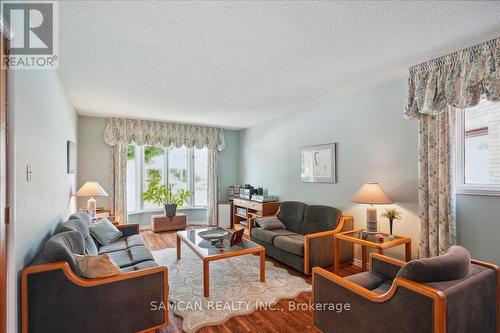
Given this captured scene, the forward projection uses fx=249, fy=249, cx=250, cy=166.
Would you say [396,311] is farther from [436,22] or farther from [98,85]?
[98,85]

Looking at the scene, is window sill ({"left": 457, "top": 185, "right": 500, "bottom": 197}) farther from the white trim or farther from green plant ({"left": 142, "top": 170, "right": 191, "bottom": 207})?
green plant ({"left": 142, "top": 170, "right": 191, "bottom": 207})

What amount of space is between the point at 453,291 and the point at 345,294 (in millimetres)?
647

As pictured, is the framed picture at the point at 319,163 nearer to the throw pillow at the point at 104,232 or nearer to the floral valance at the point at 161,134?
the floral valance at the point at 161,134

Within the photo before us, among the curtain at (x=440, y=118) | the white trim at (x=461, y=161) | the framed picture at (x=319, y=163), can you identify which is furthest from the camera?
the framed picture at (x=319, y=163)

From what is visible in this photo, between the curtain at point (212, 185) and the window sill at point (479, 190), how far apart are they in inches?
188

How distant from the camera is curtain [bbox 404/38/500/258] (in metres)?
2.20

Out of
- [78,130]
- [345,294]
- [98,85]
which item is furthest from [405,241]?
[78,130]

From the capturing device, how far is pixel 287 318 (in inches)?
90.5

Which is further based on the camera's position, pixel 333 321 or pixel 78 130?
pixel 78 130

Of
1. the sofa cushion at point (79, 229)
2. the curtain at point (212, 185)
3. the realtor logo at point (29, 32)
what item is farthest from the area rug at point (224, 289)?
the curtain at point (212, 185)

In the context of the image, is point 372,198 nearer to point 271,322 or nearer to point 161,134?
point 271,322

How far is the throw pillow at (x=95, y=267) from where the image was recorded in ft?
6.06

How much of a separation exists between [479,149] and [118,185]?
18.8 ft

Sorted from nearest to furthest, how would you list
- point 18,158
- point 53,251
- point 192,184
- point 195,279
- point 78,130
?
point 18,158 → point 53,251 → point 195,279 → point 78,130 → point 192,184
